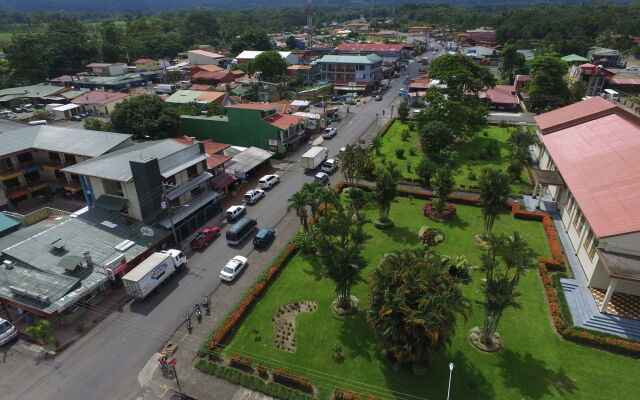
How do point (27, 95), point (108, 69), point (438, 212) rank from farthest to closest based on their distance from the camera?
point (108, 69) < point (27, 95) < point (438, 212)

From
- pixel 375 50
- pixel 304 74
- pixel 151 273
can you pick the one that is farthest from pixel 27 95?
pixel 375 50

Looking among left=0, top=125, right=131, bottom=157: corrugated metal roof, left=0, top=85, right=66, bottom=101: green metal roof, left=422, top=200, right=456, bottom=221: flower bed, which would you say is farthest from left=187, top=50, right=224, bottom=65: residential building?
left=422, top=200, right=456, bottom=221: flower bed

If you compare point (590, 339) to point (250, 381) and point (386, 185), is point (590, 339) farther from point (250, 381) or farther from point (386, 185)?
point (250, 381)

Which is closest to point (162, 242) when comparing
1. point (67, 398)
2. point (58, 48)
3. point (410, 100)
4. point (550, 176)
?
point (67, 398)

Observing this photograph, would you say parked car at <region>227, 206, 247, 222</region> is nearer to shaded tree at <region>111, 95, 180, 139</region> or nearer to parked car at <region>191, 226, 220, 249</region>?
parked car at <region>191, 226, 220, 249</region>

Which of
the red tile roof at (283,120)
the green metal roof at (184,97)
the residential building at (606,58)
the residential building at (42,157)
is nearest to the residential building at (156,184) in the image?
the residential building at (42,157)

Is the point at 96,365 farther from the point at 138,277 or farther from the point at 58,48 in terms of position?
the point at 58,48
